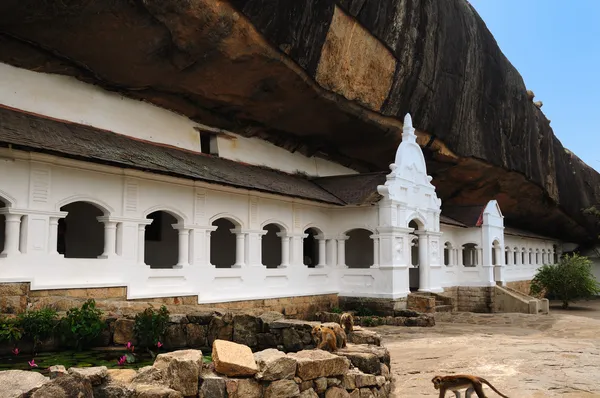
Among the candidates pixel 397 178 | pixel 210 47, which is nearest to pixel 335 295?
pixel 397 178

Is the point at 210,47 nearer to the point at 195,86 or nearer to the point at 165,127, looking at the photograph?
the point at 195,86

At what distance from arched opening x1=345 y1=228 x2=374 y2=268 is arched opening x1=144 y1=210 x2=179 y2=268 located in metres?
7.62

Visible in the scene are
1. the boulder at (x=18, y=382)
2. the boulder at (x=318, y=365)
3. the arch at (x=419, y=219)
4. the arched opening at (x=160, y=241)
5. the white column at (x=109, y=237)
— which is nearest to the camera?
the boulder at (x=18, y=382)

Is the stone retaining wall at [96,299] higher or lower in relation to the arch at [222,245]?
lower

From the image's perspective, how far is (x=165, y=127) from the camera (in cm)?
1559

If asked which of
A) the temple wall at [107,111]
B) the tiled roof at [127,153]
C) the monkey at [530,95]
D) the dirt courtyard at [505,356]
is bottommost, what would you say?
the dirt courtyard at [505,356]

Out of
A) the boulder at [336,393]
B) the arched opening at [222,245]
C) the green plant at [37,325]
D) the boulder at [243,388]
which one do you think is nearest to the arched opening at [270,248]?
the arched opening at [222,245]

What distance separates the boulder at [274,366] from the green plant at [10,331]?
12.0 ft

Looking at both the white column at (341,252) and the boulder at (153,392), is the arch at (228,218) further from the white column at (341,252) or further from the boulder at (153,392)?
the boulder at (153,392)

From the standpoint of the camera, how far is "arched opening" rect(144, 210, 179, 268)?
52.3ft

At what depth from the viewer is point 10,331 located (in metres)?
7.63

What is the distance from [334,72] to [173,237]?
22.3 feet

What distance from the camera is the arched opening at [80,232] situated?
1392 cm

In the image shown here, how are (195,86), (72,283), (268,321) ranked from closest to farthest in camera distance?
(268,321), (72,283), (195,86)
